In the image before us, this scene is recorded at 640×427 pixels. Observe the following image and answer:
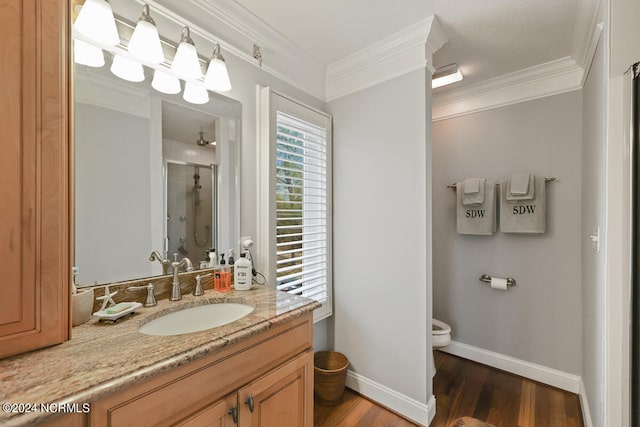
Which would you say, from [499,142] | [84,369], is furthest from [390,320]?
[499,142]

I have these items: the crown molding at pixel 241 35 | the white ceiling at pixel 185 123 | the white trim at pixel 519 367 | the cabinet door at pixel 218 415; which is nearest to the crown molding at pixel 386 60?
the crown molding at pixel 241 35

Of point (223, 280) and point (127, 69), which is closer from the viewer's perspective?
point (127, 69)

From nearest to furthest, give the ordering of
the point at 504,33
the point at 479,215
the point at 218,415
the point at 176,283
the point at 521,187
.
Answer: the point at 218,415, the point at 176,283, the point at 504,33, the point at 521,187, the point at 479,215

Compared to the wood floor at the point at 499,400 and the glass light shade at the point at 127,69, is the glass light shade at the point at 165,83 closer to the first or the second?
the glass light shade at the point at 127,69

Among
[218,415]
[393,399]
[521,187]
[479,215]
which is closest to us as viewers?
[218,415]

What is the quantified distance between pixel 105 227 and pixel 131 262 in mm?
185

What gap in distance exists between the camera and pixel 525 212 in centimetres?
210

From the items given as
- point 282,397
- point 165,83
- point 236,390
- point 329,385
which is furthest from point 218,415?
point 165,83

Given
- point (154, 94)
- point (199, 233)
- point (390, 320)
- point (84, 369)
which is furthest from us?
point (390, 320)

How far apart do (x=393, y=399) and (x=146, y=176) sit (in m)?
1.99

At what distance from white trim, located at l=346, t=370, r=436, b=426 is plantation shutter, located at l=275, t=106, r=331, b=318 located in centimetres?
53

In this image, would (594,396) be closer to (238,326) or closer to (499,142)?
(499,142)

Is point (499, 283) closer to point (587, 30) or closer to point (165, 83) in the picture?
point (587, 30)

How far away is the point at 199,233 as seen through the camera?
4.73 feet
